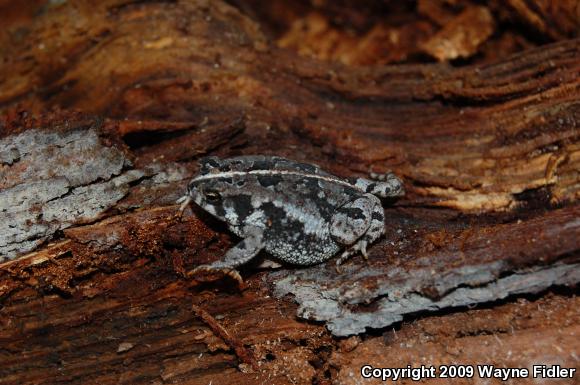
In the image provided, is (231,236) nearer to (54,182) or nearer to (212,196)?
(212,196)

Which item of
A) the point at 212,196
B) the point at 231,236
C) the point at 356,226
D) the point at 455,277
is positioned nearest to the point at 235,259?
the point at 231,236

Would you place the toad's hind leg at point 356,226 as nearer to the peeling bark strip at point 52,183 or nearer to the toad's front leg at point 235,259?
the toad's front leg at point 235,259

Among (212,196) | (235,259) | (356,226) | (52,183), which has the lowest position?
(235,259)

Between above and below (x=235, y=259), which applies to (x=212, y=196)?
above

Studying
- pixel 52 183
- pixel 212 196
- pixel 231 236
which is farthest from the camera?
pixel 231 236

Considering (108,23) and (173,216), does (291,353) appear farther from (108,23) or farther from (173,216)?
(108,23)

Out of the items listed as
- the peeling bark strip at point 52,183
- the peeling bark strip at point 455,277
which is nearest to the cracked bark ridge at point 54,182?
the peeling bark strip at point 52,183

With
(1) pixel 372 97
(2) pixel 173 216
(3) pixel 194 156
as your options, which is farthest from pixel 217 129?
(1) pixel 372 97
